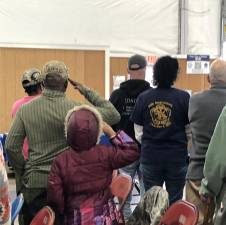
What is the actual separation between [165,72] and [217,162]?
1033 millimetres

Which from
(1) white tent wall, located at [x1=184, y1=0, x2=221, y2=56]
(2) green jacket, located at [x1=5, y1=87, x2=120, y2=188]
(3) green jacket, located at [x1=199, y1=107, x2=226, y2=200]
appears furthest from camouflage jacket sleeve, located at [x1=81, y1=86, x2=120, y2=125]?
(1) white tent wall, located at [x1=184, y1=0, x2=221, y2=56]

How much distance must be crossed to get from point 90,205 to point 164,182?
4.40 feet

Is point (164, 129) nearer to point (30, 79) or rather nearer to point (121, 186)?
point (121, 186)

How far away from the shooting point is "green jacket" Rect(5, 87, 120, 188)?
2514 mm

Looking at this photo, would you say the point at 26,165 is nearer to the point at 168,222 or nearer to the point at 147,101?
the point at 168,222

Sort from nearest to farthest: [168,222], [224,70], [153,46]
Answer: [168,222] < [224,70] < [153,46]

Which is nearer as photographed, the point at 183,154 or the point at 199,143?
the point at 199,143

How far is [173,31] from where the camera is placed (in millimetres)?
7848

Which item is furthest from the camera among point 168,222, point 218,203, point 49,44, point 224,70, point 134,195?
point 49,44

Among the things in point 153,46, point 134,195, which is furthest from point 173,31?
point 134,195

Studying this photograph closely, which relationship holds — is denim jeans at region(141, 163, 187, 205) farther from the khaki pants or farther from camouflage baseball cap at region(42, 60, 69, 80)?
camouflage baseball cap at region(42, 60, 69, 80)

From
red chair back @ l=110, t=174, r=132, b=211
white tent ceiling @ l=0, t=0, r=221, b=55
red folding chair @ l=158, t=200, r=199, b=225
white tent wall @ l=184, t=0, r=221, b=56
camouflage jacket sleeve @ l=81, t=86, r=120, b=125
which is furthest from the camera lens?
white tent wall @ l=184, t=0, r=221, b=56

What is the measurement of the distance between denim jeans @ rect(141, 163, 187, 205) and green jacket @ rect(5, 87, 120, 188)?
903mm

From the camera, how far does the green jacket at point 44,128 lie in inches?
99.0
